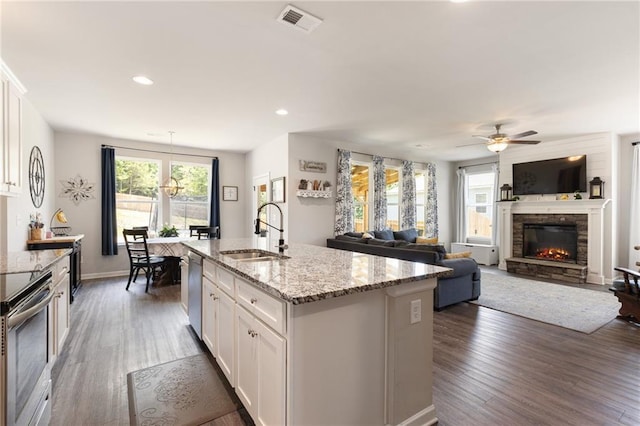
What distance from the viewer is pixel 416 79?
3357 millimetres

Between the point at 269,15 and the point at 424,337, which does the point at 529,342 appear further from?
the point at 269,15

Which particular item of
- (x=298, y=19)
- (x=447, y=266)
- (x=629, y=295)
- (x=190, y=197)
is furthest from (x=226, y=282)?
(x=190, y=197)

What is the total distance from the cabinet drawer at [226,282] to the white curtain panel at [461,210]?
7603mm

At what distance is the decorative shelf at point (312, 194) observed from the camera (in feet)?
18.9

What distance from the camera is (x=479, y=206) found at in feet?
26.8

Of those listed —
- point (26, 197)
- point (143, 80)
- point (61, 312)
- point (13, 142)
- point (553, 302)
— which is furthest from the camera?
point (553, 302)

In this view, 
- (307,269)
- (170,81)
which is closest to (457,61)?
(307,269)

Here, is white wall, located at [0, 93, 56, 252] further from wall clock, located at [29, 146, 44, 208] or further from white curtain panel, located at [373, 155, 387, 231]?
white curtain panel, located at [373, 155, 387, 231]

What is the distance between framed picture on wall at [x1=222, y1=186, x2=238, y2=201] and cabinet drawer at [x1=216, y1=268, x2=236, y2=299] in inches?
209

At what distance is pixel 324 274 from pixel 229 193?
6165 mm

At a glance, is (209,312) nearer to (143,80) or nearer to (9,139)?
(9,139)

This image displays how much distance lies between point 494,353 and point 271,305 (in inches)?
94.7

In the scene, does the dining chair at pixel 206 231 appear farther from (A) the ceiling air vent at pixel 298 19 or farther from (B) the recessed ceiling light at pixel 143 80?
(A) the ceiling air vent at pixel 298 19

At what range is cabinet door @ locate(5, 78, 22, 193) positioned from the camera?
2.75 meters
